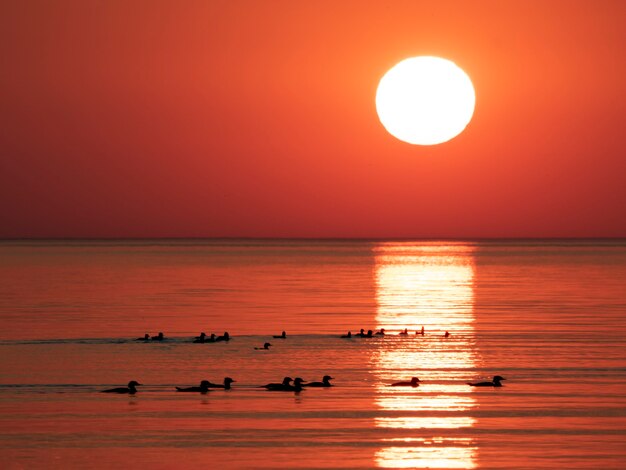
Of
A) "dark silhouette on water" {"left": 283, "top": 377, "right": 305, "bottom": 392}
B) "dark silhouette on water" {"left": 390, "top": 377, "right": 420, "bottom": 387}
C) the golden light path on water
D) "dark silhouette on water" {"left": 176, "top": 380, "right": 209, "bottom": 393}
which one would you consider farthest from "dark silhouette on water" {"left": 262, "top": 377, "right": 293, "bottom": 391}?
"dark silhouette on water" {"left": 390, "top": 377, "right": 420, "bottom": 387}

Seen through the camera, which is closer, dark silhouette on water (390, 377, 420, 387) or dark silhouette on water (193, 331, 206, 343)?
dark silhouette on water (390, 377, 420, 387)

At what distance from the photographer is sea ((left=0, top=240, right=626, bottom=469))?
97.7 ft

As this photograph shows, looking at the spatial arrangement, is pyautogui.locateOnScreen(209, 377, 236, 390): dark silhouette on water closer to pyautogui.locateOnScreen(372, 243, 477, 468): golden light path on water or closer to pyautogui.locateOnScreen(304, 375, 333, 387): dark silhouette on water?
pyautogui.locateOnScreen(304, 375, 333, 387): dark silhouette on water

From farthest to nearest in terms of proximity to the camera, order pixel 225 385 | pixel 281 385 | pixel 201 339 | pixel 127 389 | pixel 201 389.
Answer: pixel 201 339 < pixel 225 385 < pixel 281 385 < pixel 201 389 < pixel 127 389

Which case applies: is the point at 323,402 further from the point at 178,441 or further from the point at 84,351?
the point at 84,351

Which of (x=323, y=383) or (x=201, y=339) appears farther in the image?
(x=201, y=339)

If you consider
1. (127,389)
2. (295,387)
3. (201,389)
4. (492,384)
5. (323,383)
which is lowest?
(127,389)

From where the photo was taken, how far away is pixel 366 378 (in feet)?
141

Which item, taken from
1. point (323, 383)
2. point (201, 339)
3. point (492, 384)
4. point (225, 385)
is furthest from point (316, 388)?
point (201, 339)

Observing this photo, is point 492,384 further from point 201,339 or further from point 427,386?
point 201,339

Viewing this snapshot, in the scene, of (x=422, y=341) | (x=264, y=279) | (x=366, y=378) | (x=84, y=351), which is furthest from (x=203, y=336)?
(x=264, y=279)

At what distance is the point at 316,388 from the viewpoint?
40094 mm

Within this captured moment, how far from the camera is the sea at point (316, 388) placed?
2977cm

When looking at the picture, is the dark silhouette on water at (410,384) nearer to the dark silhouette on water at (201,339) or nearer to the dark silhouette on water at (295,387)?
the dark silhouette on water at (295,387)
